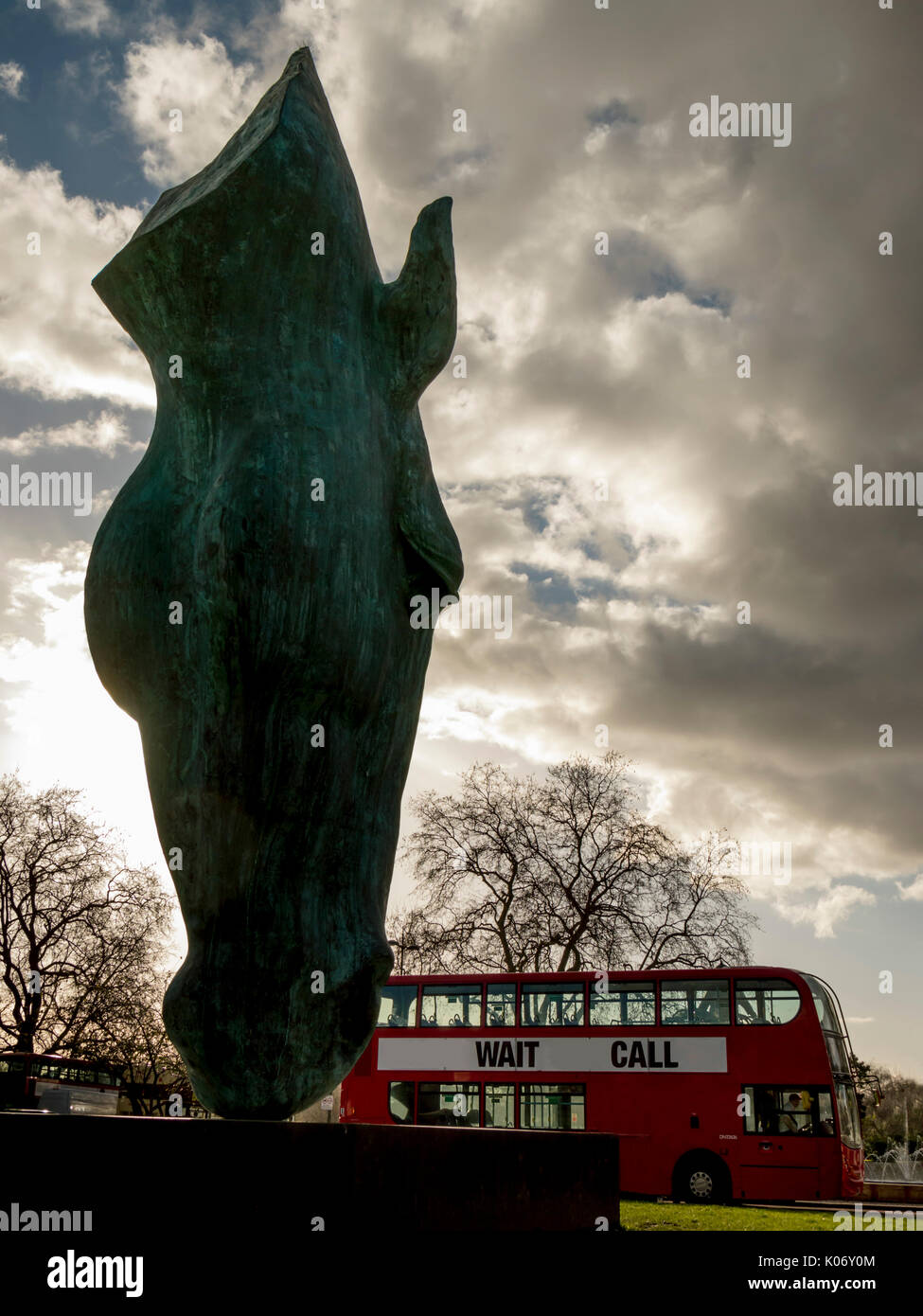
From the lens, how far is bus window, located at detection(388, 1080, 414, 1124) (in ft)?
49.1

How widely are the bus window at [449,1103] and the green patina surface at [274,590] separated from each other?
11.2m

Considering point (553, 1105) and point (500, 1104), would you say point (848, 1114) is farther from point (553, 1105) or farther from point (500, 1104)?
point (500, 1104)

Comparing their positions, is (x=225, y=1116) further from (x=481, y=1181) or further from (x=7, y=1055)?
(x=7, y=1055)

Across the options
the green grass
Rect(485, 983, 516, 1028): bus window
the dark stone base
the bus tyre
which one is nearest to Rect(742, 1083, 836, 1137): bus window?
the bus tyre

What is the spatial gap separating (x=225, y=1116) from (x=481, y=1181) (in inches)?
36.5

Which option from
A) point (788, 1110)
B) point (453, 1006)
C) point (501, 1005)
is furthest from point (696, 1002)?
point (453, 1006)

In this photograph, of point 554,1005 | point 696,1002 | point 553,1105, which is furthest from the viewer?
point 554,1005

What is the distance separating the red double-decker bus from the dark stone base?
36.3ft

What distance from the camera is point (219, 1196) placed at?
3.19 m

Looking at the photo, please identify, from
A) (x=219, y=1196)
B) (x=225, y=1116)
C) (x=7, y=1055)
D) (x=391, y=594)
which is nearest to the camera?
(x=219, y=1196)

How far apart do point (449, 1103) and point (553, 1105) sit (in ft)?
4.54

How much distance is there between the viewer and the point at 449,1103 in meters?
14.7

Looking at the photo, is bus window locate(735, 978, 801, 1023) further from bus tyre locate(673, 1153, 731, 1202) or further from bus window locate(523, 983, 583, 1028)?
bus window locate(523, 983, 583, 1028)
